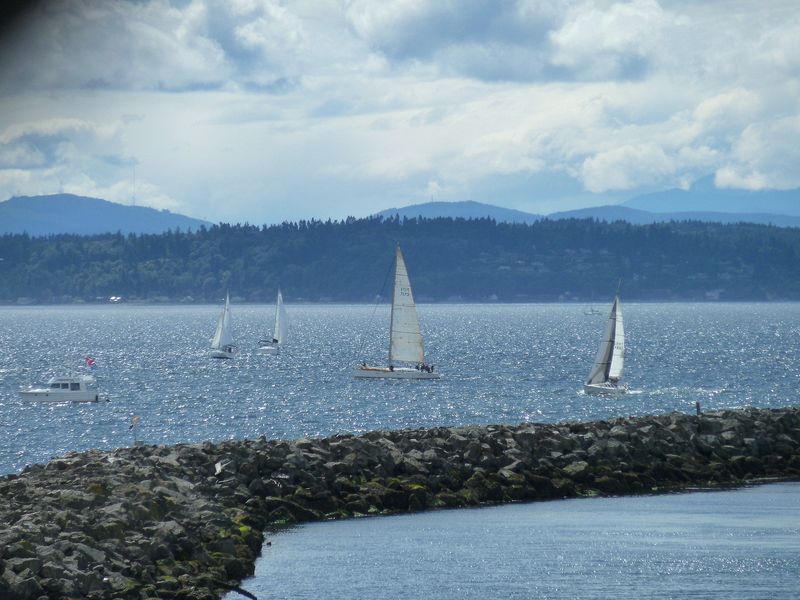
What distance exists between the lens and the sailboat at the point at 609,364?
217 ft

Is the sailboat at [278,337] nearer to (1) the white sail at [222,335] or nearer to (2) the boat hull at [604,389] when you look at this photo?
(1) the white sail at [222,335]

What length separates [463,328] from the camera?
17375 centimetres

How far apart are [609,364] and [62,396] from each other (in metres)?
26.2

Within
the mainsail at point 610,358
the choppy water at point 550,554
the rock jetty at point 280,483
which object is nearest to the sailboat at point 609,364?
the mainsail at point 610,358

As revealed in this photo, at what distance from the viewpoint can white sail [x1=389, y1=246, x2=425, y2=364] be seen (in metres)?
73.5

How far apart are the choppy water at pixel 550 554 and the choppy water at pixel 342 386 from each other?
17254 millimetres

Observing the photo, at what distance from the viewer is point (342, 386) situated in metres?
75.5

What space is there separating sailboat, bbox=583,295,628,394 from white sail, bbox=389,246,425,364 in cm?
1043

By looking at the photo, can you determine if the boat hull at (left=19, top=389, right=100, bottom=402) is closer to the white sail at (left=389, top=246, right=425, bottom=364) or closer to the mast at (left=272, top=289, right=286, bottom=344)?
the white sail at (left=389, top=246, right=425, bottom=364)

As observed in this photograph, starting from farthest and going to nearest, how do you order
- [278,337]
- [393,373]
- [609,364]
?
[278,337]
[393,373]
[609,364]

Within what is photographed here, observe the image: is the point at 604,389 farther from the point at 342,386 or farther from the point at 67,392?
the point at 67,392

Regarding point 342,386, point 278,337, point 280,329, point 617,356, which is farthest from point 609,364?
point 280,329

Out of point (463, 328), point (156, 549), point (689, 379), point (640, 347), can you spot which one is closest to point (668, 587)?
point (156, 549)

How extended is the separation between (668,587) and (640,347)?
94.9 m
